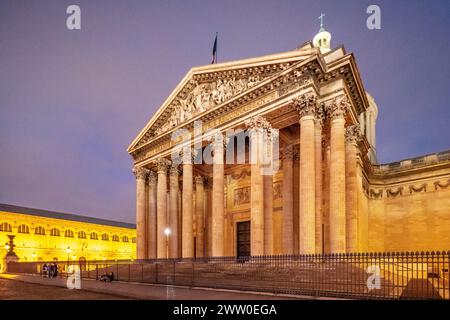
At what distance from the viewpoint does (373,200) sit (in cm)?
3281

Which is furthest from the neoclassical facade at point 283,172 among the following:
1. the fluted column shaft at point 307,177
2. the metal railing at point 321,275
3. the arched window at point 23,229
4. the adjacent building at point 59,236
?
the arched window at point 23,229

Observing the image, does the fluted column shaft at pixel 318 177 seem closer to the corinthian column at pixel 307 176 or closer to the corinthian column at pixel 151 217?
the corinthian column at pixel 307 176

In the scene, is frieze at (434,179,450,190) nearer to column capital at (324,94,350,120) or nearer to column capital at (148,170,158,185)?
column capital at (324,94,350,120)

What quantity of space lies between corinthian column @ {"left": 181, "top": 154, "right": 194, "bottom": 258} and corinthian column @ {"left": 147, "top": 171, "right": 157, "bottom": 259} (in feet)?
21.8

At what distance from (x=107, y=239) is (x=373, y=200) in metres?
60.8

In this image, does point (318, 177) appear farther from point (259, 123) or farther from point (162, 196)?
point (162, 196)

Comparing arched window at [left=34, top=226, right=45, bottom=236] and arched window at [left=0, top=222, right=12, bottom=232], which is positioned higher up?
arched window at [left=0, top=222, right=12, bottom=232]

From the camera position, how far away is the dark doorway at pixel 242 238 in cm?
2953

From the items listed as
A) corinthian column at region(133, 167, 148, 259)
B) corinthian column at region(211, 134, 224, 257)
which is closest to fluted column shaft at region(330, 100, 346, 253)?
corinthian column at region(211, 134, 224, 257)

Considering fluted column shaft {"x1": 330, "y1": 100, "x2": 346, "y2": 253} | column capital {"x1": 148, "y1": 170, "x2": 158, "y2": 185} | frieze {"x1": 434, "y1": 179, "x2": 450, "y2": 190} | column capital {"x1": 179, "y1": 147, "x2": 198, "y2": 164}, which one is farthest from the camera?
column capital {"x1": 148, "y1": 170, "x2": 158, "y2": 185}

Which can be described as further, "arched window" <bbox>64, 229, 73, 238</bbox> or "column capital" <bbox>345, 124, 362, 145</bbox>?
"arched window" <bbox>64, 229, 73, 238</bbox>

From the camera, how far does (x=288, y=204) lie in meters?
23.9

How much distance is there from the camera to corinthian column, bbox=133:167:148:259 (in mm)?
31328

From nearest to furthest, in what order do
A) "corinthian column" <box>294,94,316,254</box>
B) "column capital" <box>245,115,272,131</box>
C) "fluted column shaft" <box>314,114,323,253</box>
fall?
"corinthian column" <box>294,94,316,254</box>, "fluted column shaft" <box>314,114,323,253</box>, "column capital" <box>245,115,272,131</box>
